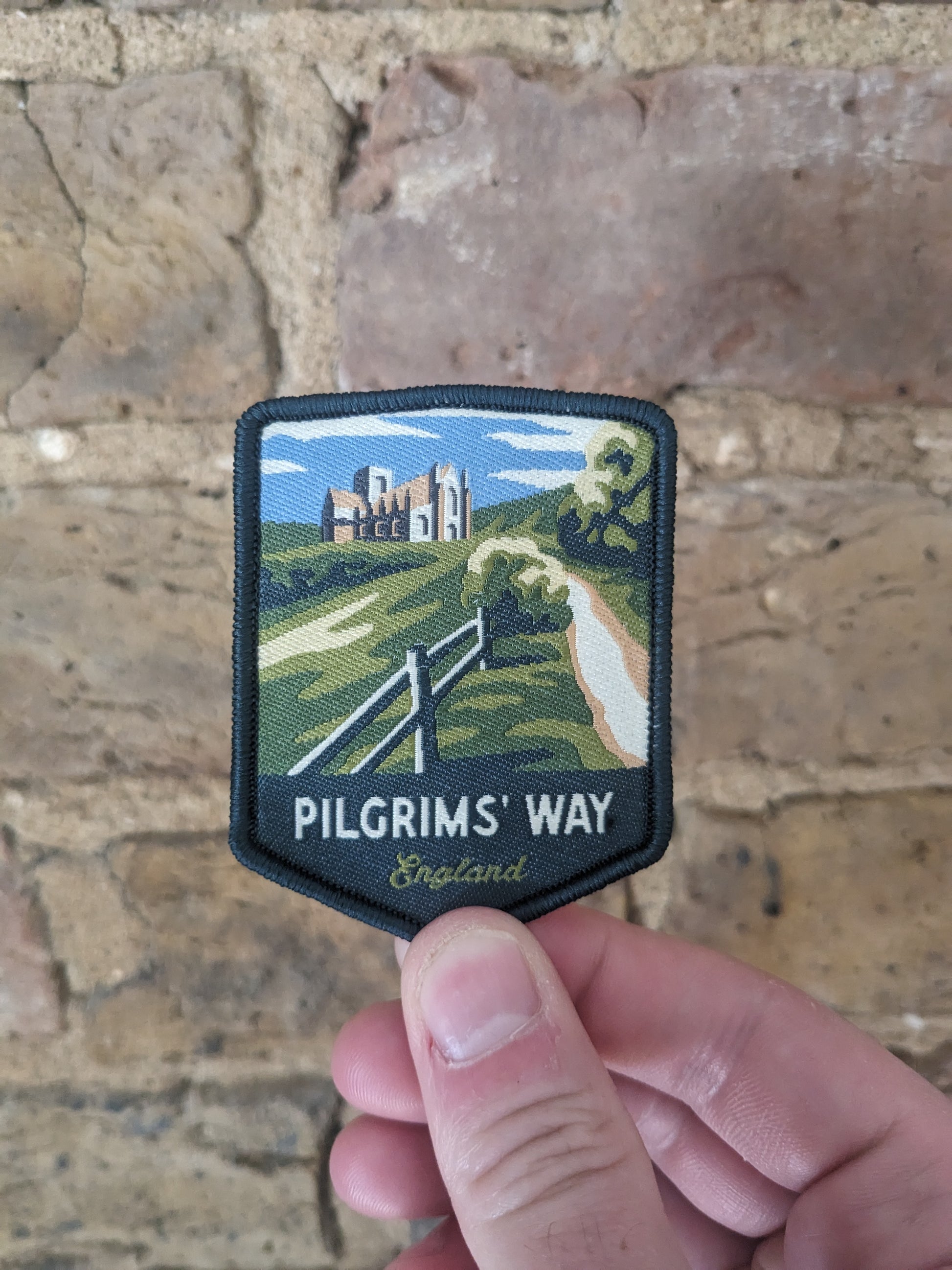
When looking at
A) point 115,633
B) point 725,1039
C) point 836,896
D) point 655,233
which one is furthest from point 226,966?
point 655,233

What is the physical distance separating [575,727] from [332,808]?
0.45 ft

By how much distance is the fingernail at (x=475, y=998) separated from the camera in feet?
Answer: 1.39

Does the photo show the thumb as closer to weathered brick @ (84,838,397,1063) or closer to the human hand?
the human hand

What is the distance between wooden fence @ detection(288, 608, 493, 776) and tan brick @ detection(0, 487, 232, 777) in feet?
0.69

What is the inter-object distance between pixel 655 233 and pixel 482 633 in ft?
1.05

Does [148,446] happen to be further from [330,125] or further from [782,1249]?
[782,1249]

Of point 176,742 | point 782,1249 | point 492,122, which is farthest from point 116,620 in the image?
point 782,1249

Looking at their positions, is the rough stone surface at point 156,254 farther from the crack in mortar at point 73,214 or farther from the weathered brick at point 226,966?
the weathered brick at point 226,966

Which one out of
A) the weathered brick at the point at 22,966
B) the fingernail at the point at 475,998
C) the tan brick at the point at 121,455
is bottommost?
the weathered brick at the point at 22,966

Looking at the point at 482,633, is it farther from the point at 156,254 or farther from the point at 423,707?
the point at 156,254

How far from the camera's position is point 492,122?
0.56 m

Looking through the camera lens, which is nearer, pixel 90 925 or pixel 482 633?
pixel 482 633

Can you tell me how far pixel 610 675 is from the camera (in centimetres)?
46

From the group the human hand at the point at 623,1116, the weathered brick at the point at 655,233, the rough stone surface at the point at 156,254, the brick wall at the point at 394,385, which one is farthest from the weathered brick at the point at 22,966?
the weathered brick at the point at 655,233
